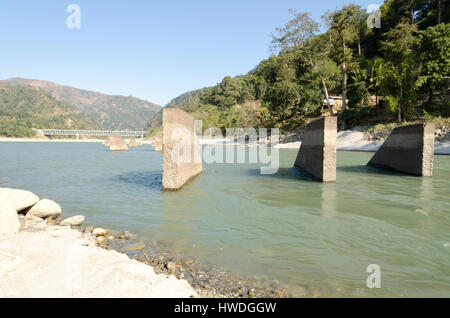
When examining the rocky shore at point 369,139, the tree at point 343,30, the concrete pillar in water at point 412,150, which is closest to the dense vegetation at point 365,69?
the tree at point 343,30

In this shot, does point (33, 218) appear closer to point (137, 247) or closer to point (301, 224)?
point (137, 247)

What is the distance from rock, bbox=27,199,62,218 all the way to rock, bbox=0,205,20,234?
3.18 ft

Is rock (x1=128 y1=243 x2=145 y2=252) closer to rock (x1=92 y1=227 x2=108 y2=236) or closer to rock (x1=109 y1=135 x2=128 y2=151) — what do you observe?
rock (x1=92 y1=227 x2=108 y2=236)

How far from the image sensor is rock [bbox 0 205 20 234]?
525 centimetres

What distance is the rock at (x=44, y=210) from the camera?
6.66 m

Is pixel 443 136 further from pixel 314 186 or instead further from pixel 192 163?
pixel 192 163

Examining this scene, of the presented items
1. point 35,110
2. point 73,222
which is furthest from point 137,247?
point 35,110

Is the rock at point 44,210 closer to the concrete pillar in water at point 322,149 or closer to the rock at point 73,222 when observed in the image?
the rock at point 73,222

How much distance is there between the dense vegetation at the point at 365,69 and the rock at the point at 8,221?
3341 cm

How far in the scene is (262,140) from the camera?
4641 cm

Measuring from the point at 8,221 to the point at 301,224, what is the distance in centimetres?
592

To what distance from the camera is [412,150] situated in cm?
1281
